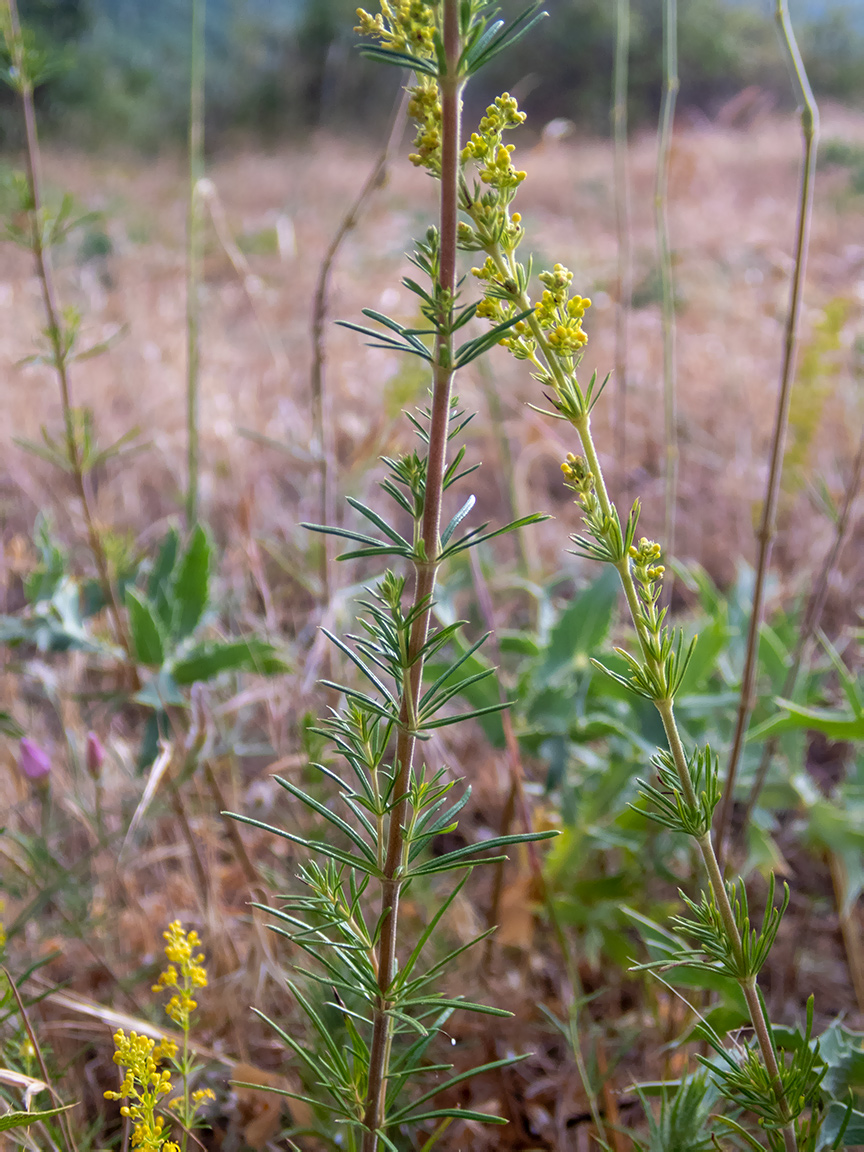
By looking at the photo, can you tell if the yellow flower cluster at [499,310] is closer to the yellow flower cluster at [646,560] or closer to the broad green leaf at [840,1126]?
the yellow flower cluster at [646,560]

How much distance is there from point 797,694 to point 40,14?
10838 mm

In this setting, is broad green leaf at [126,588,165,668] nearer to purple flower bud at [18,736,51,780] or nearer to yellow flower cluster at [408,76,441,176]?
purple flower bud at [18,736,51,780]

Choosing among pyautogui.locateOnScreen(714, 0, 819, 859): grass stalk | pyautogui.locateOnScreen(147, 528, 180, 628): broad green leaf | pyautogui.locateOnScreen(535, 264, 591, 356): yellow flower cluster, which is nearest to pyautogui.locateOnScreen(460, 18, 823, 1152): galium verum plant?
pyautogui.locateOnScreen(535, 264, 591, 356): yellow flower cluster

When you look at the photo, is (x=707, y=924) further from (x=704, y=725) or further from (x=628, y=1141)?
(x=704, y=725)

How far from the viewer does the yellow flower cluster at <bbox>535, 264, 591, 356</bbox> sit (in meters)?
0.37

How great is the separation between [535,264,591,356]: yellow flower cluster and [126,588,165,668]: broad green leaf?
1.92ft

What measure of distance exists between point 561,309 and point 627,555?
0.38 feet

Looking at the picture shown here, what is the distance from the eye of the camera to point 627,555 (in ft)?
1.31

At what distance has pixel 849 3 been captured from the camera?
10961 mm

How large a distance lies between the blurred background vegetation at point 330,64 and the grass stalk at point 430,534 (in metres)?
10.6

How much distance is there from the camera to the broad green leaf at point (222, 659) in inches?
33.5

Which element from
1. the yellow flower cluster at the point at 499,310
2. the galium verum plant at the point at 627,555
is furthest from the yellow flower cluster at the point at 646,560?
the yellow flower cluster at the point at 499,310

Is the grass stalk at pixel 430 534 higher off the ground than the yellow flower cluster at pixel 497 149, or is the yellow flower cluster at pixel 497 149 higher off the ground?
the yellow flower cluster at pixel 497 149

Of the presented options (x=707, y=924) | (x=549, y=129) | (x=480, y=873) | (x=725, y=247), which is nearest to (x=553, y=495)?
(x=549, y=129)
